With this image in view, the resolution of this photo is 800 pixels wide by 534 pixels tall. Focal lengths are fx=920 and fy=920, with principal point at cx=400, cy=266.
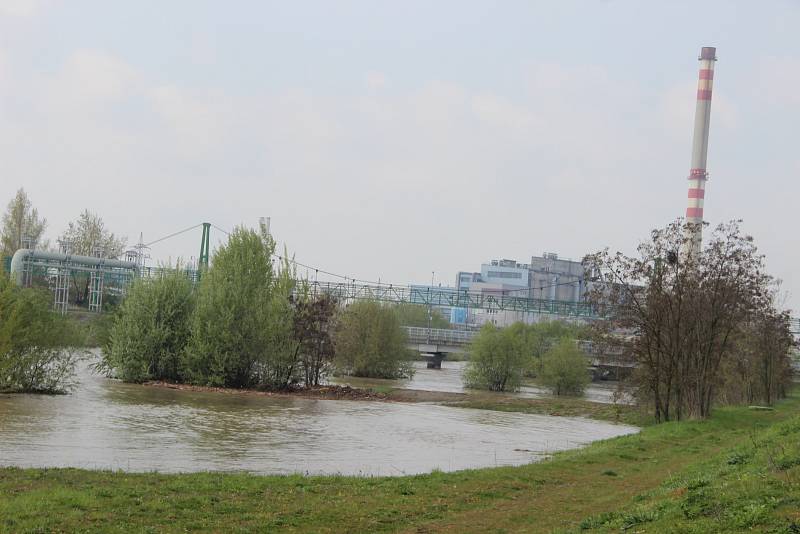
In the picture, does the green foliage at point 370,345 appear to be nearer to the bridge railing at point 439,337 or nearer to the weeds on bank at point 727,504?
the bridge railing at point 439,337

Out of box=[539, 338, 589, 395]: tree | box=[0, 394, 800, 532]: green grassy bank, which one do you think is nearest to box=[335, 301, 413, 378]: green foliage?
box=[539, 338, 589, 395]: tree

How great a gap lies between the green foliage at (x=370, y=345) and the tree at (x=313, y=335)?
19347 mm

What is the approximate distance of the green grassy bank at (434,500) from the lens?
11320 mm

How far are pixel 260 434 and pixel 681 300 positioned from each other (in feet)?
55.4

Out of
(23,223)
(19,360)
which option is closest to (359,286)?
(23,223)

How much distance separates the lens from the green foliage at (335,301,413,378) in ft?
255

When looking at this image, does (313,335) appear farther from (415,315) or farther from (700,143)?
(415,315)

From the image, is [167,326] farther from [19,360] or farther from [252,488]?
[252,488]

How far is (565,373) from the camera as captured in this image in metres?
69.8

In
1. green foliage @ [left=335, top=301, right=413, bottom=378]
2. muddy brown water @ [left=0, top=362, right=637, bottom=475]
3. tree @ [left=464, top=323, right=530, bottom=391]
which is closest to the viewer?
muddy brown water @ [left=0, top=362, right=637, bottom=475]

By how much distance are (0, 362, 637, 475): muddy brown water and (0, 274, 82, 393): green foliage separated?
147cm

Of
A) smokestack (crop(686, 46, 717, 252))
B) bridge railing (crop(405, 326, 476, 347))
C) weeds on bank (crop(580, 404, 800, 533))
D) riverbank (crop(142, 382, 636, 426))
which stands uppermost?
smokestack (crop(686, 46, 717, 252))

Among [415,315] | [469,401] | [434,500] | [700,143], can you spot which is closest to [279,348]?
[469,401]

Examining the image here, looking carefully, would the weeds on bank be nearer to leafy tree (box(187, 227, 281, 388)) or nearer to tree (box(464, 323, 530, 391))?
leafy tree (box(187, 227, 281, 388))
